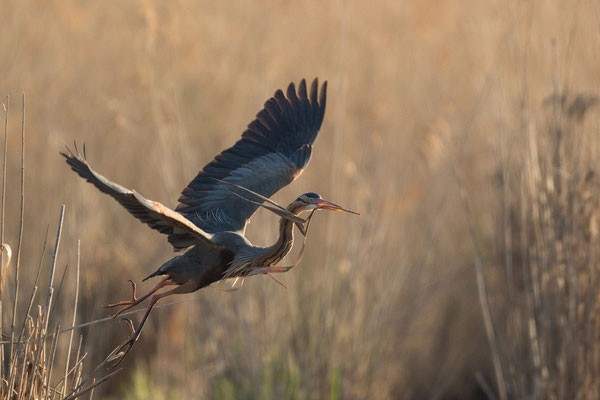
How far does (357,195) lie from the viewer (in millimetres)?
4836

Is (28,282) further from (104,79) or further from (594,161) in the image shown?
(594,161)

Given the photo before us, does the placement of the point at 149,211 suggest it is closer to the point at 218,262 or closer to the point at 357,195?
the point at 218,262

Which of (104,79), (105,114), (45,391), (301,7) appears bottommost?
(45,391)

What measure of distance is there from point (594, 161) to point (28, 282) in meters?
3.55

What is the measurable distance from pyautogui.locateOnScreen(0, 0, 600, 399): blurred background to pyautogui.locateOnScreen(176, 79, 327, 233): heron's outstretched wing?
2.52 ft

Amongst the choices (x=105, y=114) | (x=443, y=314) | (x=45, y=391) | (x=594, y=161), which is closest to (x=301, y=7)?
(x=105, y=114)

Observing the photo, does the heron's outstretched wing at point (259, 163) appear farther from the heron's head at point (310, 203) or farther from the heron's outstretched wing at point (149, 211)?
the heron's head at point (310, 203)

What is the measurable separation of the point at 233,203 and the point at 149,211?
668mm

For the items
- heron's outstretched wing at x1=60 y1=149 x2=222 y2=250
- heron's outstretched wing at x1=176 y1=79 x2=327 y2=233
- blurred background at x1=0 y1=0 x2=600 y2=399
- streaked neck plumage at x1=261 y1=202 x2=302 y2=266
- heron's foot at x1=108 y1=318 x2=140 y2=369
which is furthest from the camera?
blurred background at x1=0 y1=0 x2=600 y2=399

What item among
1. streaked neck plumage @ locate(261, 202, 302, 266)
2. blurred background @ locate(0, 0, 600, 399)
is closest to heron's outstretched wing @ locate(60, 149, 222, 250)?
streaked neck plumage @ locate(261, 202, 302, 266)

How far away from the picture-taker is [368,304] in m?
4.80

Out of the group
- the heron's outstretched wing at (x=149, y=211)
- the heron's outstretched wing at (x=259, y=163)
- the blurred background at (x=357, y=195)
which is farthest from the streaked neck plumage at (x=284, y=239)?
the blurred background at (x=357, y=195)

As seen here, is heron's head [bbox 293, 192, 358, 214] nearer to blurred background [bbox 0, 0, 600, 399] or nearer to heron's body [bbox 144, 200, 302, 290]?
heron's body [bbox 144, 200, 302, 290]

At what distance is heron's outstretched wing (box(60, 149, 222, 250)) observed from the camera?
180 centimetres
